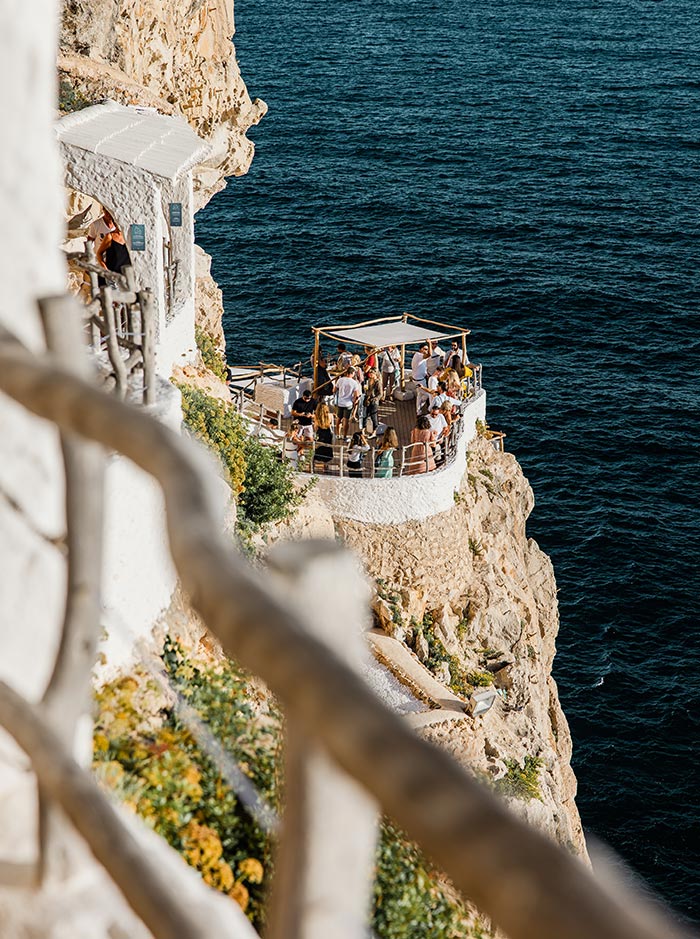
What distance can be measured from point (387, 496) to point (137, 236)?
7554 mm

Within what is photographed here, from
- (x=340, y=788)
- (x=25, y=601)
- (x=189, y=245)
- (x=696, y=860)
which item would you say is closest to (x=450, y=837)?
(x=340, y=788)

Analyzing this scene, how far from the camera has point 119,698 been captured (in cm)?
698

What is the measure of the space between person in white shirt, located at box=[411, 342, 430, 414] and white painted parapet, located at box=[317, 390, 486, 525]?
1.31 meters

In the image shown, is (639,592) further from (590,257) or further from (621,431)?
(590,257)

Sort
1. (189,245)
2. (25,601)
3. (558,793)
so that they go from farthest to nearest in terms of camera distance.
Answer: (558,793) < (189,245) < (25,601)

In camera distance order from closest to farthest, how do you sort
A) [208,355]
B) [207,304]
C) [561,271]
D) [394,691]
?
[394,691], [208,355], [207,304], [561,271]

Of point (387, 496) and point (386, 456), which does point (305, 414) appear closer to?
point (386, 456)

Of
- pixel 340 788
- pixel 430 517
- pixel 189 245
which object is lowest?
pixel 430 517

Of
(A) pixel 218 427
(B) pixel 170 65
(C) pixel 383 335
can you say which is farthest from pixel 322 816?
(B) pixel 170 65

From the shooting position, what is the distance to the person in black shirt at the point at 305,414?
72.0 ft

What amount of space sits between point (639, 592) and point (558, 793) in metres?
13.8

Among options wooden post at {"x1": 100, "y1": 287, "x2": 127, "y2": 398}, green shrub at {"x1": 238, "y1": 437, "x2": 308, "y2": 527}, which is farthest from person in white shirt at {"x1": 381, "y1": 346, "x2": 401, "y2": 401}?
wooden post at {"x1": 100, "y1": 287, "x2": 127, "y2": 398}

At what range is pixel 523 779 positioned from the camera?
61.4 feet

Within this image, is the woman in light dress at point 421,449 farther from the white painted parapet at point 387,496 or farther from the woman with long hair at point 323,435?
the woman with long hair at point 323,435
